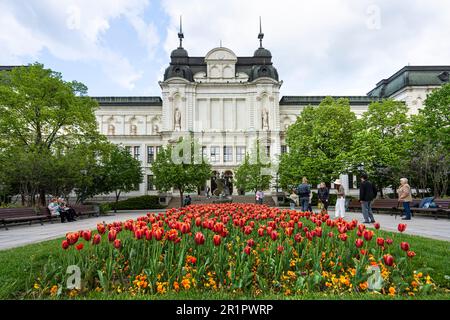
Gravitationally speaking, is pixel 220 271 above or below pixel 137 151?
below

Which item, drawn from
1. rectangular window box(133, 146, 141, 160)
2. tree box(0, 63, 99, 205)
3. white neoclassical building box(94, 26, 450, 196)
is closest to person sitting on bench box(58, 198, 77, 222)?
tree box(0, 63, 99, 205)

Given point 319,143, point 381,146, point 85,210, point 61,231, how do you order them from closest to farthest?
point 61,231, point 85,210, point 381,146, point 319,143

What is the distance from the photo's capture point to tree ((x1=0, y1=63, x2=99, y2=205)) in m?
25.0

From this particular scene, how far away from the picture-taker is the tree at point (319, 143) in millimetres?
30172

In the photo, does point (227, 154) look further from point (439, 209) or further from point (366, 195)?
point (366, 195)

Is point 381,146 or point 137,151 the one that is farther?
point 137,151

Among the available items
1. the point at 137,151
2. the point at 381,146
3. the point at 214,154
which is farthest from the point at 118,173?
the point at 381,146

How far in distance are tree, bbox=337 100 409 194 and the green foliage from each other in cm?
2023

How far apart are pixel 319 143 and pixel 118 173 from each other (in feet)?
69.1

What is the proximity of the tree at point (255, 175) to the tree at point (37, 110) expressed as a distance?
1752 cm

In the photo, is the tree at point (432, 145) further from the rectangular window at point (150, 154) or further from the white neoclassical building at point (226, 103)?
the rectangular window at point (150, 154)

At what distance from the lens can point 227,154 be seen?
50344 mm
